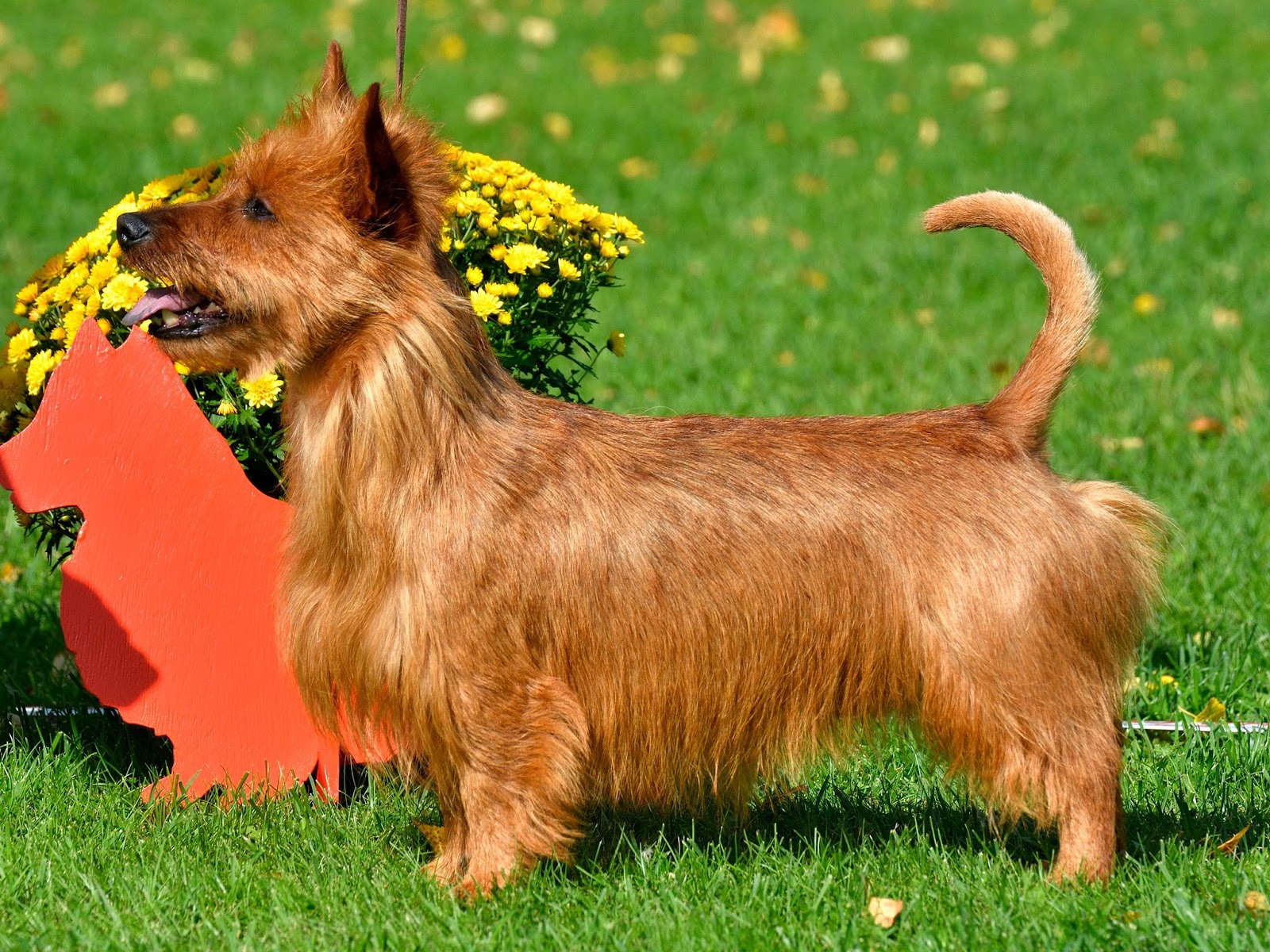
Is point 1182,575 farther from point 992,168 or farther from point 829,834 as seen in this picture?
point 992,168

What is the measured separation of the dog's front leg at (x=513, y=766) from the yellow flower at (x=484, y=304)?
105cm

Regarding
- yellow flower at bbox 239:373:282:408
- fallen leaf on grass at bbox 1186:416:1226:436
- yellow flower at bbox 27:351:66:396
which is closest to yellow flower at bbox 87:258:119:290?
yellow flower at bbox 27:351:66:396

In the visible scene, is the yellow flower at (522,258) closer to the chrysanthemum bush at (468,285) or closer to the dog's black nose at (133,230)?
the chrysanthemum bush at (468,285)

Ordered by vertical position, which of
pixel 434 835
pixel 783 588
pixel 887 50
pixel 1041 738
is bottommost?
pixel 434 835

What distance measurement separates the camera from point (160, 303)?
132 inches

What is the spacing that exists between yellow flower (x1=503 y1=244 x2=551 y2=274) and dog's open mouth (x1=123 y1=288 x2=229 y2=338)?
3.19 ft

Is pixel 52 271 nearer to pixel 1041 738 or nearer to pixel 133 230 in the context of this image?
pixel 133 230

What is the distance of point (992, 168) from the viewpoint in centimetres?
1008

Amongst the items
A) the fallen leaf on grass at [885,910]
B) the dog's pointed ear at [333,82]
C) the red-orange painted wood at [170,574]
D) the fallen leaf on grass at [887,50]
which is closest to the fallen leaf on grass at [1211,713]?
the fallen leaf on grass at [885,910]

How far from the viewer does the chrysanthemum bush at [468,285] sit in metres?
4.01

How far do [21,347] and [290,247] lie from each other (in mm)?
1308

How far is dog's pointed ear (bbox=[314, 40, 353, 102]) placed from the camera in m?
3.41

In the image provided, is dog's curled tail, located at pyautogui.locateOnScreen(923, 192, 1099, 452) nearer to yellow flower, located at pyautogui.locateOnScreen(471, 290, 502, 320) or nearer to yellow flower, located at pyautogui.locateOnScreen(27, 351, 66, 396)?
yellow flower, located at pyautogui.locateOnScreen(471, 290, 502, 320)

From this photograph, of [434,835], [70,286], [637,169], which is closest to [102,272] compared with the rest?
[70,286]
